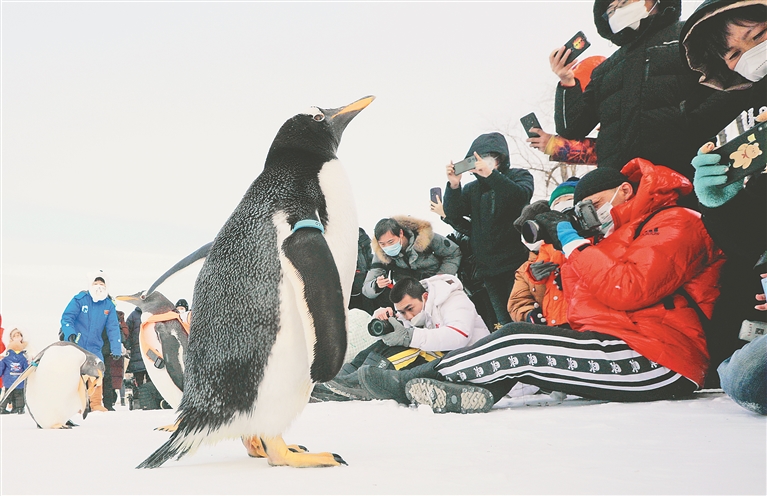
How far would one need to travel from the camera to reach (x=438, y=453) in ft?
4.37

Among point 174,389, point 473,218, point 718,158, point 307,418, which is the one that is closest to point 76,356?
point 174,389

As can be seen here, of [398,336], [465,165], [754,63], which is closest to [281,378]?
[754,63]

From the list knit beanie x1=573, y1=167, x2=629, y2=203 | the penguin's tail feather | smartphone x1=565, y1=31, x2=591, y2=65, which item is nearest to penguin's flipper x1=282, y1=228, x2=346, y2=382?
the penguin's tail feather

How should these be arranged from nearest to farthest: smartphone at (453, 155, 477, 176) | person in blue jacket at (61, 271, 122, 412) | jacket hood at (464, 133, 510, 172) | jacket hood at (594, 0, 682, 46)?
1. jacket hood at (594, 0, 682, 46)
2. smartphone at (453, 155, 477, 176)
3. jacket hood at (464, 133, 510, 172)
4. person in blue jacket at (61, 271, 122, 412)

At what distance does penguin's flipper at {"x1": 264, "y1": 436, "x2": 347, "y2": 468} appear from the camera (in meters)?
1.19

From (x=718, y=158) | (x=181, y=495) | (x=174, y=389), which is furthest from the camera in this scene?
(x=174, y=389)

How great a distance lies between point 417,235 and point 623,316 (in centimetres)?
170

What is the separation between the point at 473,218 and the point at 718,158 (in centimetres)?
204

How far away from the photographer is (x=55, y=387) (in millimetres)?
2869

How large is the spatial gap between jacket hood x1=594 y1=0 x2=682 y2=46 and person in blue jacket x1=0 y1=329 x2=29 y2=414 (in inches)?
246

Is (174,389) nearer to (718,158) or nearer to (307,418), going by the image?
(307,418)

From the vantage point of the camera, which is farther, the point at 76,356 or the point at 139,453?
the point at 76,356

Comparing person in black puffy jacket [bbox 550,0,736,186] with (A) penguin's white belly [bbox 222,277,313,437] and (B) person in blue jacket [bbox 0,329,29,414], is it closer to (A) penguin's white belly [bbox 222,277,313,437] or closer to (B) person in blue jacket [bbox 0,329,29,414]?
(A) penguin's white belly [bbox 222,277,313,437]

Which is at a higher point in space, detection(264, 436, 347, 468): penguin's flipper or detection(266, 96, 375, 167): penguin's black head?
detection(266, 96, 375, 167): penguin's black head
